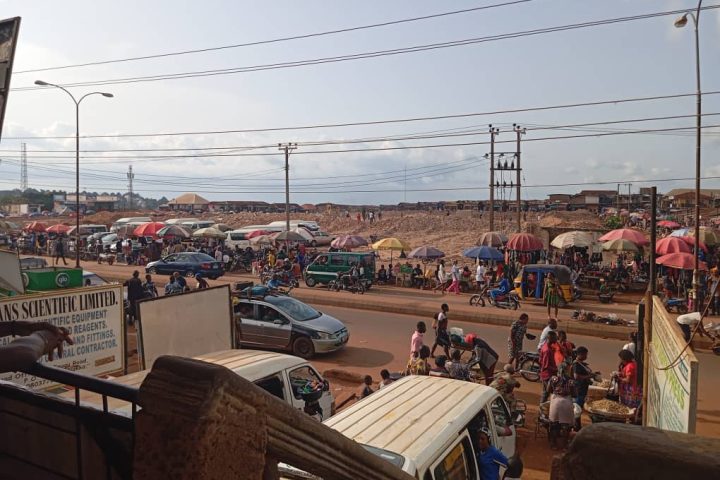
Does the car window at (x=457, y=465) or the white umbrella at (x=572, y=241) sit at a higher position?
the white umbrella at (x=572, y=241)

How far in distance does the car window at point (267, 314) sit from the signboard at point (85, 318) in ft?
13.3

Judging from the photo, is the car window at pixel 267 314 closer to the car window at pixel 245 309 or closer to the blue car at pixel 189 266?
the car window at pixel 245 309

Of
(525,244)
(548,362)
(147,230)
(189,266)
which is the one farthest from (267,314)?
(147,230)

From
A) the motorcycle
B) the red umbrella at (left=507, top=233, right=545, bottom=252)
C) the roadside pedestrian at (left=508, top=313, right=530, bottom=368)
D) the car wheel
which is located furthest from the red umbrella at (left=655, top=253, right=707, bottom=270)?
the car wheel

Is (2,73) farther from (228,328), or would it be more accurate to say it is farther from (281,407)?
(228,328)

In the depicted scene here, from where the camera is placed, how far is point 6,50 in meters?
4.13

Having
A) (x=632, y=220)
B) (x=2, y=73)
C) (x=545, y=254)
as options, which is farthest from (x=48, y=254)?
(x=632, y=220)

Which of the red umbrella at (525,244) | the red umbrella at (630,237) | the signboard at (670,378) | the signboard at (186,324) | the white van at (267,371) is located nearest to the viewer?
the signboard at (670,378)

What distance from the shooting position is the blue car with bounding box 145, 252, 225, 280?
26.2 m

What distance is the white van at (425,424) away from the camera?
165 inches

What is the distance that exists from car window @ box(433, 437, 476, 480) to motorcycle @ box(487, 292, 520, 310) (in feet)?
48.7

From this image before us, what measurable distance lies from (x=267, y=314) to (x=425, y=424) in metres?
8.80

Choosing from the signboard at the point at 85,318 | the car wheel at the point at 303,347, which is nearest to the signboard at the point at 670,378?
the car wheel at the point at 303,347

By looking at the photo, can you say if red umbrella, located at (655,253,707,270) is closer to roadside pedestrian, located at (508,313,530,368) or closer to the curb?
the curb
